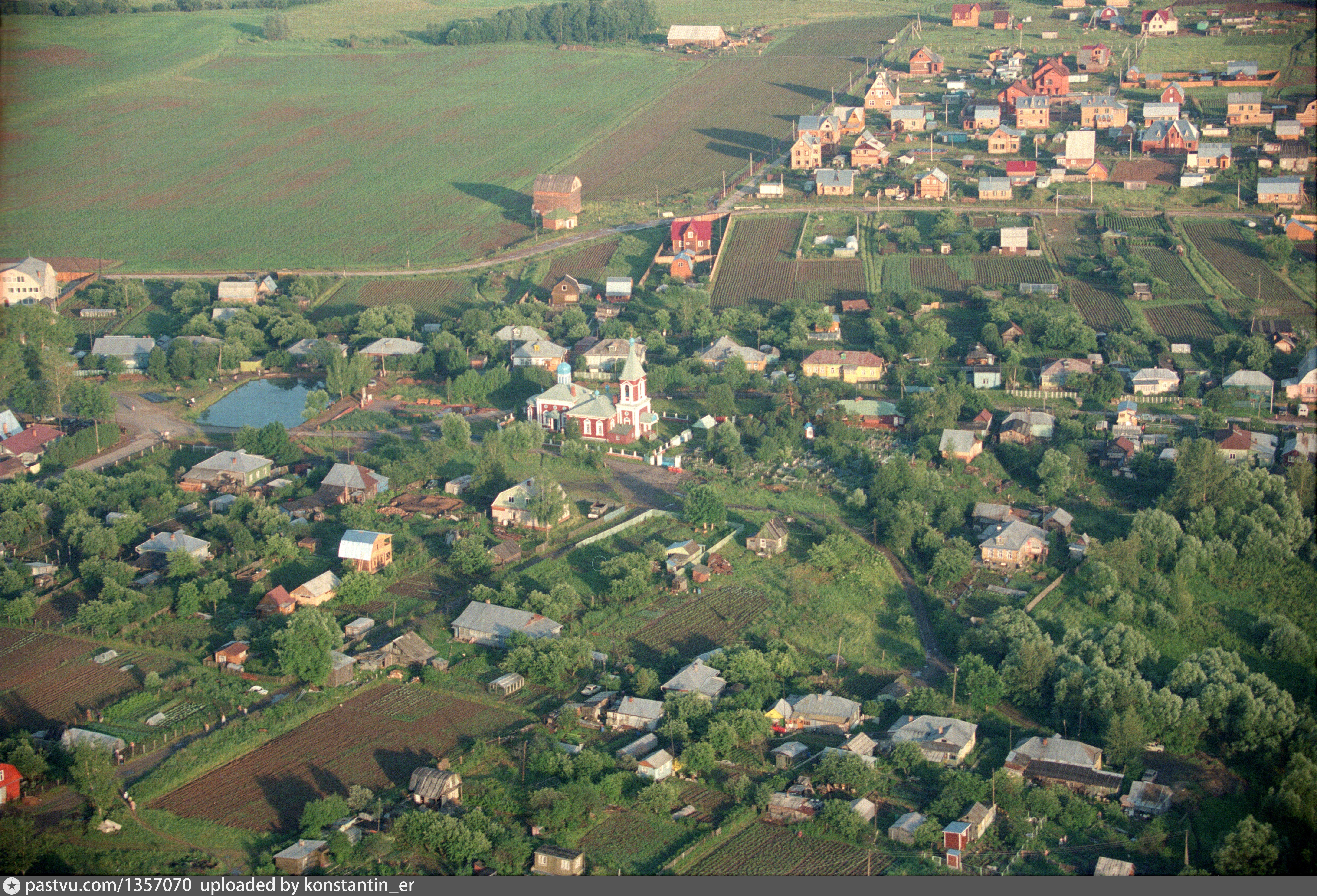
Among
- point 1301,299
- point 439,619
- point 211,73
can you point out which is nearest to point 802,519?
point 439,619

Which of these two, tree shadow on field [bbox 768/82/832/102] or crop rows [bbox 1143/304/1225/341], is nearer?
crop rows [bbox 1143/304/1225/341]

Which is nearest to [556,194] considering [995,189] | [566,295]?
[566,295]

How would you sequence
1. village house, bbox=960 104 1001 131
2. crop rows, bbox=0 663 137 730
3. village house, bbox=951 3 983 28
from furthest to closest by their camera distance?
village house, bbox=951 3 983 28
village house, bbox=960 104 1001 131
crop rows, bbox=0 663 137 730

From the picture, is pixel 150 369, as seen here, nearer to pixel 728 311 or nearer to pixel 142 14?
pixel 728 311

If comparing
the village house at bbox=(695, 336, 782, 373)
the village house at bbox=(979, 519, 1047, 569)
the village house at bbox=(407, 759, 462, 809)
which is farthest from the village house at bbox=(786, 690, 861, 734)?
the village house at bbox=(695, 336, 782, 373)

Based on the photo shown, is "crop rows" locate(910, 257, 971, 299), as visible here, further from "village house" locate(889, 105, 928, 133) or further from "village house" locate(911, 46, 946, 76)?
"village house" locate(911, 46, 946, 76)

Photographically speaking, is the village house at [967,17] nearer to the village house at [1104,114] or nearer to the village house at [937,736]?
the village house at [1104,114]
